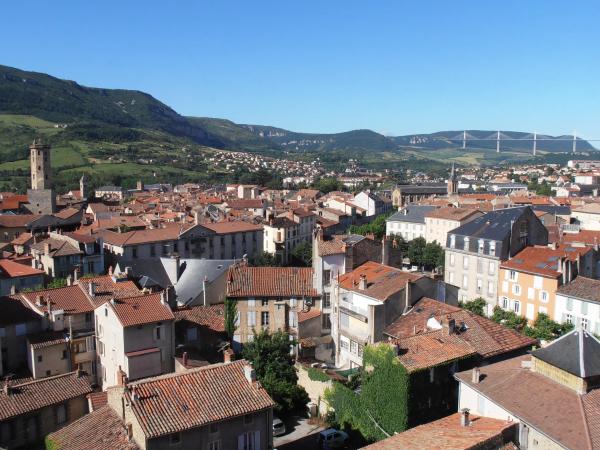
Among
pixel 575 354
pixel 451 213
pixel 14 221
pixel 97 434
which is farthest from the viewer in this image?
pixel 451 213

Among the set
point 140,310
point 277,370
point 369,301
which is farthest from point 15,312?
point 369,301

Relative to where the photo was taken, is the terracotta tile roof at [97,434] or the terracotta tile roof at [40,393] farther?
the terracotta tile roof at [40,393]

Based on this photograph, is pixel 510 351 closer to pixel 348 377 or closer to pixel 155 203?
pixel 348 377

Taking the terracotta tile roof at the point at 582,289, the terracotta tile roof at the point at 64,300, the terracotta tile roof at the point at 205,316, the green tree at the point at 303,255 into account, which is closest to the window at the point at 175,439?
the terracotta tile roof at the point at 64,300

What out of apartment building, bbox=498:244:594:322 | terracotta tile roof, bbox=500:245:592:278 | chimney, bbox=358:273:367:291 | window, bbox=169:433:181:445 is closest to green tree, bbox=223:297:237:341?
chimney, bbox=358:273:367:291

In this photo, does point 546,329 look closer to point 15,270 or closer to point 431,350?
point 431,350

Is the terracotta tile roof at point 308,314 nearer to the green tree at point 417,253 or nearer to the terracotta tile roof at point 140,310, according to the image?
the terracotta tile roof at point 140,310

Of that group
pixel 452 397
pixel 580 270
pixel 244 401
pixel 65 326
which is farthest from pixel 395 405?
pixel 580 270
